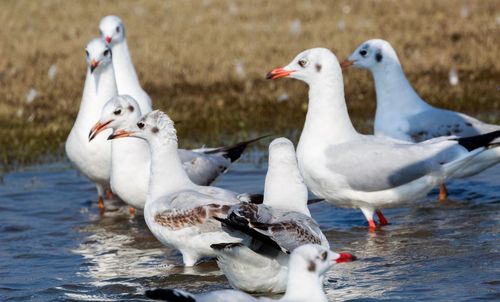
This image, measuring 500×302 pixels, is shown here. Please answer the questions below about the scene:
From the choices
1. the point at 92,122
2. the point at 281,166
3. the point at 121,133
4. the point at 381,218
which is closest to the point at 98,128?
the point at 121,133

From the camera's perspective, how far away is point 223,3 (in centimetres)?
2366

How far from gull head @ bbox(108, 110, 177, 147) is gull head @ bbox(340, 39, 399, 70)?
11.2 ft

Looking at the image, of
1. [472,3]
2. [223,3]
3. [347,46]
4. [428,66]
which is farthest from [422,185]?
[223,3]

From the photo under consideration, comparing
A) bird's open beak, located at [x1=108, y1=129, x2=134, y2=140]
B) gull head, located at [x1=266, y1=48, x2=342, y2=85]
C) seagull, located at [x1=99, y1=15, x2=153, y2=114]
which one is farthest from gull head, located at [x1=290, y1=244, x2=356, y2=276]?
seagull, located at [x1=99, y1=15, x2=153, y2=114]

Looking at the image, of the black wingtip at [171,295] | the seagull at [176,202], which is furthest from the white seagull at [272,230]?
the black wingtip at [171,295]

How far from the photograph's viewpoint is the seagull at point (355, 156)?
9648 millimetres

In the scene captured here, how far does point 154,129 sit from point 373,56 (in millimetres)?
3713

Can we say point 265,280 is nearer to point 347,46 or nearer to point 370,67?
point 370,67

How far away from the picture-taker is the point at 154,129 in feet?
29.7

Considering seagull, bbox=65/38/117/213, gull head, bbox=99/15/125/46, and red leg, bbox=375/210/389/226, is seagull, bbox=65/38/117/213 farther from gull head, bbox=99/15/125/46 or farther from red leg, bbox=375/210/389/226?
red leg, bbox=375/210/389/226

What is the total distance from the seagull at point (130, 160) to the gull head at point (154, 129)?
17cm

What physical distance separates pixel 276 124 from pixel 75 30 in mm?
7814

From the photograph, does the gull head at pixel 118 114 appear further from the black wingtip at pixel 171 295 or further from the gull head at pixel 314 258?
the black wingtip at pixel 171 295

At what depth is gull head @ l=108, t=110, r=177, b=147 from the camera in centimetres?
898
